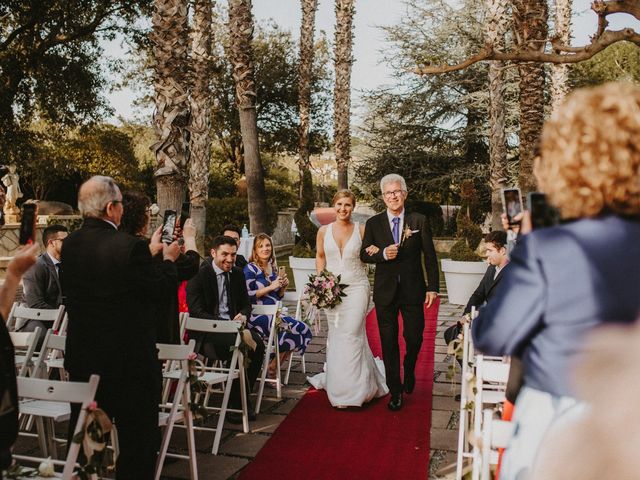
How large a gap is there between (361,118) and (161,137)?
24116 mm

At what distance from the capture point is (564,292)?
172 centimetres

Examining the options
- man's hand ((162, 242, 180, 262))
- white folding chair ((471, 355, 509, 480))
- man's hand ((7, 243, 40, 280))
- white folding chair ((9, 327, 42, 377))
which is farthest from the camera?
white folding chair ((9, 327, 42, 377))

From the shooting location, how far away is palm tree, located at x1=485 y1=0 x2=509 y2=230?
1531 cm

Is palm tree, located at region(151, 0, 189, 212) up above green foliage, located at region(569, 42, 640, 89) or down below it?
below

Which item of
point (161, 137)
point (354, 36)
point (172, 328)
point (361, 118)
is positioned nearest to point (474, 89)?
point (361, 118)

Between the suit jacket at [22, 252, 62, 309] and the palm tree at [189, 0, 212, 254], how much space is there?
470cm

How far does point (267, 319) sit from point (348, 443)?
192cm

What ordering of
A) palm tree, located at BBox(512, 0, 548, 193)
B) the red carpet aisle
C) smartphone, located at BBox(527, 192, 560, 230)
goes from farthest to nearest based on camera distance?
palm tree, located at BBox(512, 0, 548, 193) < the red carpet aisle < smartphone, located at BBox(527, 192, 560, 230)

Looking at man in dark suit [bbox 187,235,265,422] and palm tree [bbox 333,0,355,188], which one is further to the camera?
palm tree [bbox 333,0,355,188]

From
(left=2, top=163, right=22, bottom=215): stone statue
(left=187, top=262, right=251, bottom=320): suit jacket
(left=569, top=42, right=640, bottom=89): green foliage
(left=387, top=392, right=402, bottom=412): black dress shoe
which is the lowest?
(left=387, top=392, right=402, bottom=412): black dress shoe

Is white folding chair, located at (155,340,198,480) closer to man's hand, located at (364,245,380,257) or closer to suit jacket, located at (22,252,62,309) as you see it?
man's hand, located at (364,245,380,257)

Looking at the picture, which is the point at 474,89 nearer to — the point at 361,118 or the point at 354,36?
the point at 361,118

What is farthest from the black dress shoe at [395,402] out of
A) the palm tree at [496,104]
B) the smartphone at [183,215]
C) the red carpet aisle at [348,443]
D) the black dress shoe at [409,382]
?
the palm tree at [496,104]

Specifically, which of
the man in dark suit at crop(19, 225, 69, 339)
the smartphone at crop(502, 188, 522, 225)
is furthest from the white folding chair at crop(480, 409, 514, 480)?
the man in dark suit at crop(19, 225, 69, 339)
